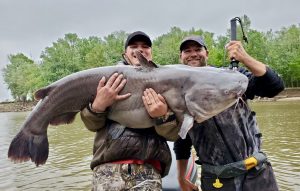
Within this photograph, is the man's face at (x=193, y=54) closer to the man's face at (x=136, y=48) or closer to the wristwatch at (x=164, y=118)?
the man's face at (x=136, y=48)

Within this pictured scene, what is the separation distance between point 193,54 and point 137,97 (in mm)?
896

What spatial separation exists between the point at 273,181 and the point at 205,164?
0.62m

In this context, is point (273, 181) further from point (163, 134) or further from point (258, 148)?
point (163, 134)

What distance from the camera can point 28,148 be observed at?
325 centimetres

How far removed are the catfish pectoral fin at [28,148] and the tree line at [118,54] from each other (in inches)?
1613

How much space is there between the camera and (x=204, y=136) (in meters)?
3.49

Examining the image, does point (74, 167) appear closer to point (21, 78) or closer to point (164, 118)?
point (164, 118)

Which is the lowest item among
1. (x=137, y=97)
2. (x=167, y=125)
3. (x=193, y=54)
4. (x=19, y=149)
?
(x=19, y=149)

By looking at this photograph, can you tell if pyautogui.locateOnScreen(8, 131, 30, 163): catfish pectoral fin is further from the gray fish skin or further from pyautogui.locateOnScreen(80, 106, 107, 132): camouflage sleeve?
pyautogui.locateOnScreen(80, 106, 107, 132): camouflage sleeve

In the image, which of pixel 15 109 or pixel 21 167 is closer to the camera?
pixel 21 167

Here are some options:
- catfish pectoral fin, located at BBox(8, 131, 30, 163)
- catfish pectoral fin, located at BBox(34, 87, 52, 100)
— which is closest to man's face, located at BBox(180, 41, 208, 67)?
catfish pectoral fin, located at BBox(34, 87, 52, 100)

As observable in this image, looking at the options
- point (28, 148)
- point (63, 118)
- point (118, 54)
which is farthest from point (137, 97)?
point (118, 54)

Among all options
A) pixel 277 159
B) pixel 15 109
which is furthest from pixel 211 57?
pixel 277 159

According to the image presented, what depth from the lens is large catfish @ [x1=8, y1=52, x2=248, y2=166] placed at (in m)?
3.01
